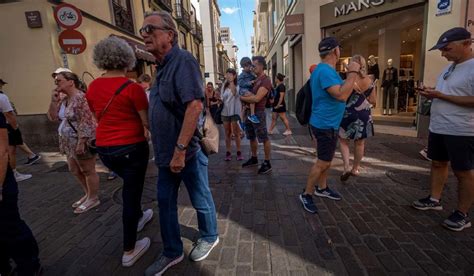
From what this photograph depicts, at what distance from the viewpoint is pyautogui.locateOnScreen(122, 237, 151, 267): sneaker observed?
2.38 meters

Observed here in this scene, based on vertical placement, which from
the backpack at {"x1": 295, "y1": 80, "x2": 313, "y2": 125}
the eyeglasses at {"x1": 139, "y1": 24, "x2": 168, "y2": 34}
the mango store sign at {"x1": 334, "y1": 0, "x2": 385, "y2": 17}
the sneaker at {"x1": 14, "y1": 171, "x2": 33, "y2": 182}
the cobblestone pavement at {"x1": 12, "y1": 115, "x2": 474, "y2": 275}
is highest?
the mango store sign at {"x1": 334, "y1": 0, "x2": 385, "y2": 17}

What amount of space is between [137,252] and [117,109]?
1305 millimetres

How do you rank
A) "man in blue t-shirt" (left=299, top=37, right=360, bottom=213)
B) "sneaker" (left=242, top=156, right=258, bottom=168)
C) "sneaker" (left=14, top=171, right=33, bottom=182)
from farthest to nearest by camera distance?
"sneaker" (left=242, top=156, right=258, bottom=168) < "sneaker" (left=14, top=171, right=33, bottom=182) < "man in blue t-shirt" (left=299, top=37, right=360, bottom=213)

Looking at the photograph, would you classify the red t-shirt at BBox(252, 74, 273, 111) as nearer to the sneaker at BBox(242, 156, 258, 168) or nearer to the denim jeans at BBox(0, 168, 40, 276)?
the sneaker at BBox(242, 156, 258, 168)

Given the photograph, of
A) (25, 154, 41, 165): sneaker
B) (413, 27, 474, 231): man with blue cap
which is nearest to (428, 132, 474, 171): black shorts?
(413, 27, 474, 231): man with blue cap

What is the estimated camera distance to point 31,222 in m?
3.30

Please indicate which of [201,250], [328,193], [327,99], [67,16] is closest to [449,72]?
[327,99]

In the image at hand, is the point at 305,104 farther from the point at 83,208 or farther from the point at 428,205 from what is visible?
the point at 83,208

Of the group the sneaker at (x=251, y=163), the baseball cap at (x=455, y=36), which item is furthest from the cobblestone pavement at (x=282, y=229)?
the baseball cap at (x=455, y=36)

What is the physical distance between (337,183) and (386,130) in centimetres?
468

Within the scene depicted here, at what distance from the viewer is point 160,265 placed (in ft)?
7.36

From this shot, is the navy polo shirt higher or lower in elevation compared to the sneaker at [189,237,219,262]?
higher

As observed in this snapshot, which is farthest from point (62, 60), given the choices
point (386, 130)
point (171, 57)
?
point (386, 130)

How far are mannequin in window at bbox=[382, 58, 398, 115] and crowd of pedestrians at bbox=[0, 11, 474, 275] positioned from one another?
7.47 m
